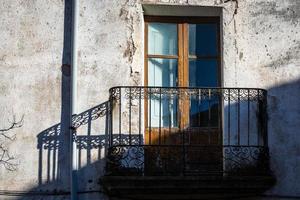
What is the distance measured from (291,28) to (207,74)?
1.21 m

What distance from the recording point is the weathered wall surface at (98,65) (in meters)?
9.17

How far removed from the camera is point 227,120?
9.28 m

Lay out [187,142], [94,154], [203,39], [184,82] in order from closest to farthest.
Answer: [94,154], [187,142], [184,82], [203,39]

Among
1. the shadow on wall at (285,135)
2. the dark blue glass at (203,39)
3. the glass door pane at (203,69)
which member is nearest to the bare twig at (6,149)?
the glass door pane at (203,69)

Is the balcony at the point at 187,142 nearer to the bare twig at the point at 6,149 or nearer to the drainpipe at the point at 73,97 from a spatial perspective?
the drainpipe at the point at 73,97

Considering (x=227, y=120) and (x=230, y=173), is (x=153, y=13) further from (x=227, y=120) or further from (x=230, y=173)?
(x=230, y=173)

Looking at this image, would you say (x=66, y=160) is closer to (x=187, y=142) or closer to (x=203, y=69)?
(x=187, y=142)

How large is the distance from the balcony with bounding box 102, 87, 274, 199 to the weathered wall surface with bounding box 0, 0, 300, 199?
22 cm

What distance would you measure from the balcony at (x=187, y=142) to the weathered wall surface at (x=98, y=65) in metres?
0.22

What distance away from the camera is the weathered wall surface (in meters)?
9.17

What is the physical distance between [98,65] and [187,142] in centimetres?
145

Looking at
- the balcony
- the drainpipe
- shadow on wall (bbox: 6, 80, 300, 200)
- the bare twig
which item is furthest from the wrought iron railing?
the bare twig

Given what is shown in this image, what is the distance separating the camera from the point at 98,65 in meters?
9.38

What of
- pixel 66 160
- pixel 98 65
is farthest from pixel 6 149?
pixel 98 65
